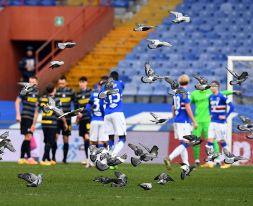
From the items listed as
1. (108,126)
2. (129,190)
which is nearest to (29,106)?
(108,126)

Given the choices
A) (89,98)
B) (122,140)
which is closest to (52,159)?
(89,98)

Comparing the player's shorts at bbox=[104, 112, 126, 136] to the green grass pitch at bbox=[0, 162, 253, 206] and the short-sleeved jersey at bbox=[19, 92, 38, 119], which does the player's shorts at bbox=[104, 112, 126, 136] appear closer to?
the green grass pitch at bbox=[0, 162, 253, 206]

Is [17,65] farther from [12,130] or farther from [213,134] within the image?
[213,134]

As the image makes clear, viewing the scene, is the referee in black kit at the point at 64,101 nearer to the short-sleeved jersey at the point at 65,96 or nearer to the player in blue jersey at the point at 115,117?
the short-sleeved jersey at the point at 65,96

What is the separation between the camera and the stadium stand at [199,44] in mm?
30328

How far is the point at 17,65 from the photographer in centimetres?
3419

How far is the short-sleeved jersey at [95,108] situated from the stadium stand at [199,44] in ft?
25.2

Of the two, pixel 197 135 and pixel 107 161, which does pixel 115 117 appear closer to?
pixel 197 135

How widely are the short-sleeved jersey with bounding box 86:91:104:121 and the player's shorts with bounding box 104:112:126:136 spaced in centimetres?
62

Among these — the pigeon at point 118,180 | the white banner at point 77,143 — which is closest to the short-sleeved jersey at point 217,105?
the white banner at point 77,143

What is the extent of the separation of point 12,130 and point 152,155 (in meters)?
9.53

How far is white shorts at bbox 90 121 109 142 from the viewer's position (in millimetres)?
21797

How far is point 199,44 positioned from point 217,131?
8.98 metres

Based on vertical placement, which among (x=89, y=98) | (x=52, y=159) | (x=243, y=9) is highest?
(x=243, y=9)
